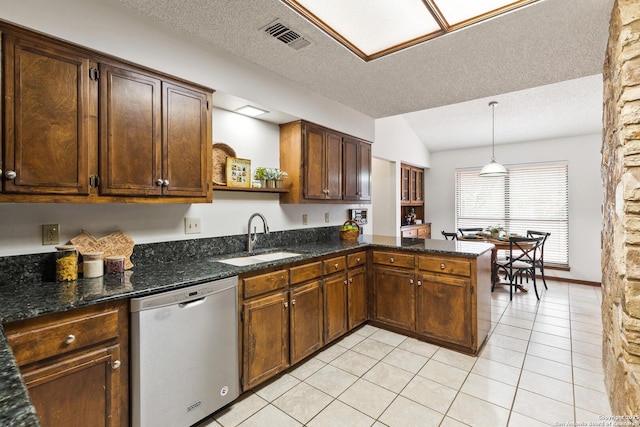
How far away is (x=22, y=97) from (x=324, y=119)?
2.47 m

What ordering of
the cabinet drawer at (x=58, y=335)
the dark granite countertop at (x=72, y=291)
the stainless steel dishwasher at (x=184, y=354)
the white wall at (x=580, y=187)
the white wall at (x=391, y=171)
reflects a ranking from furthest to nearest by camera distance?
the white wall at (x=391, y=171) < the white wall at (x=580, y=187) < the stainless steel dishwasher at (x=184, y=354) < the cabinet drawer at (x=58, y=335) < the dark granite countertop at (x=72, y=291)

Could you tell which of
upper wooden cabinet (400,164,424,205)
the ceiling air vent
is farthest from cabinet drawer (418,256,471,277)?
upper wooden cabinet (400,164,424,205)

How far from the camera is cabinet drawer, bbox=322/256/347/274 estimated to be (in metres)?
2.84

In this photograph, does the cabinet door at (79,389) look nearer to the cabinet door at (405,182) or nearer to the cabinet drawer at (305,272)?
the cabinet drawer at (305,272)

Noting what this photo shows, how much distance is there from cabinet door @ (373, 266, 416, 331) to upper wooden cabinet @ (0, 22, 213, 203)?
1970 millimetres

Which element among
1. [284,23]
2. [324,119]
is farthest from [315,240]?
[284,23]

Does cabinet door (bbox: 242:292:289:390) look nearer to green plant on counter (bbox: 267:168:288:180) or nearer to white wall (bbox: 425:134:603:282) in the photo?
green plant on counter (bbox: 267:168:288:180)

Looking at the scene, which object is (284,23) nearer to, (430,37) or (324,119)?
(430,37)

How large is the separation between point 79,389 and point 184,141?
152 centimetres

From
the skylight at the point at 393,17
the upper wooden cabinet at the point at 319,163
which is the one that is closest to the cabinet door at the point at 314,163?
the upper wooden cabinet at the point at 319,163

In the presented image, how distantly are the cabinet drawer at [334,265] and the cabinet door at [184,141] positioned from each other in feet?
3.94

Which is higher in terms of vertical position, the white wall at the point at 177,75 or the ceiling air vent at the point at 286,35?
the ceiling air vent at the point at 286,35

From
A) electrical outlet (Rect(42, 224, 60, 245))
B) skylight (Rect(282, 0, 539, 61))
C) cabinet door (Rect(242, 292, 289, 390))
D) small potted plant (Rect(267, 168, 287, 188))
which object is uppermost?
skylight (Rect(282, 0, 539, 61))

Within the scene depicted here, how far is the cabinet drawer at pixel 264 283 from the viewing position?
216cm
